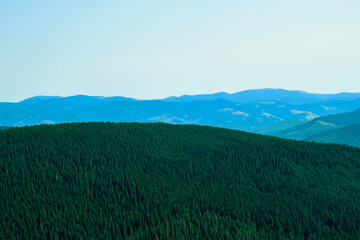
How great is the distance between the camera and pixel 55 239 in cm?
2473

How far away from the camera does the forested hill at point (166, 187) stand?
27.9 m

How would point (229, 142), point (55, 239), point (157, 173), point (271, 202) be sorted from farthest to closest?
1. point (229, 142)
2. point (157, 173)
3. point (271, 202)
4. point (55, 239)

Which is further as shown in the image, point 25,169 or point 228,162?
point 228,162

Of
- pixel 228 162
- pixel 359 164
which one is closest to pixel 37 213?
pixel 228 162

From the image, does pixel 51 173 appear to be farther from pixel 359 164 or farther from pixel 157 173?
pixel 359 164

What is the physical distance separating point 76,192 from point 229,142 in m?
33.2

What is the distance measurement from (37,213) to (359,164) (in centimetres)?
5295

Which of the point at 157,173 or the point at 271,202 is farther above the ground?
the point at 157,173

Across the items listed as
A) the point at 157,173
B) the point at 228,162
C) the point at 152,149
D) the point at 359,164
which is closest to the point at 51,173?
the point at 157,173

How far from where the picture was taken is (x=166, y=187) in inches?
1467

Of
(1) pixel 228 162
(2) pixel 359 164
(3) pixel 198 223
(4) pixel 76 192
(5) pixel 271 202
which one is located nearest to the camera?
(3) pixel 198 223

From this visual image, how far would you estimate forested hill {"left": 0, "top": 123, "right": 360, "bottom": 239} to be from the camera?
27875 mm

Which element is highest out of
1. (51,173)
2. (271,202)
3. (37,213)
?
(51,173)

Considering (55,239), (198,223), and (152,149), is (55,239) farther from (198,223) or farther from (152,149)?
(152,149)
